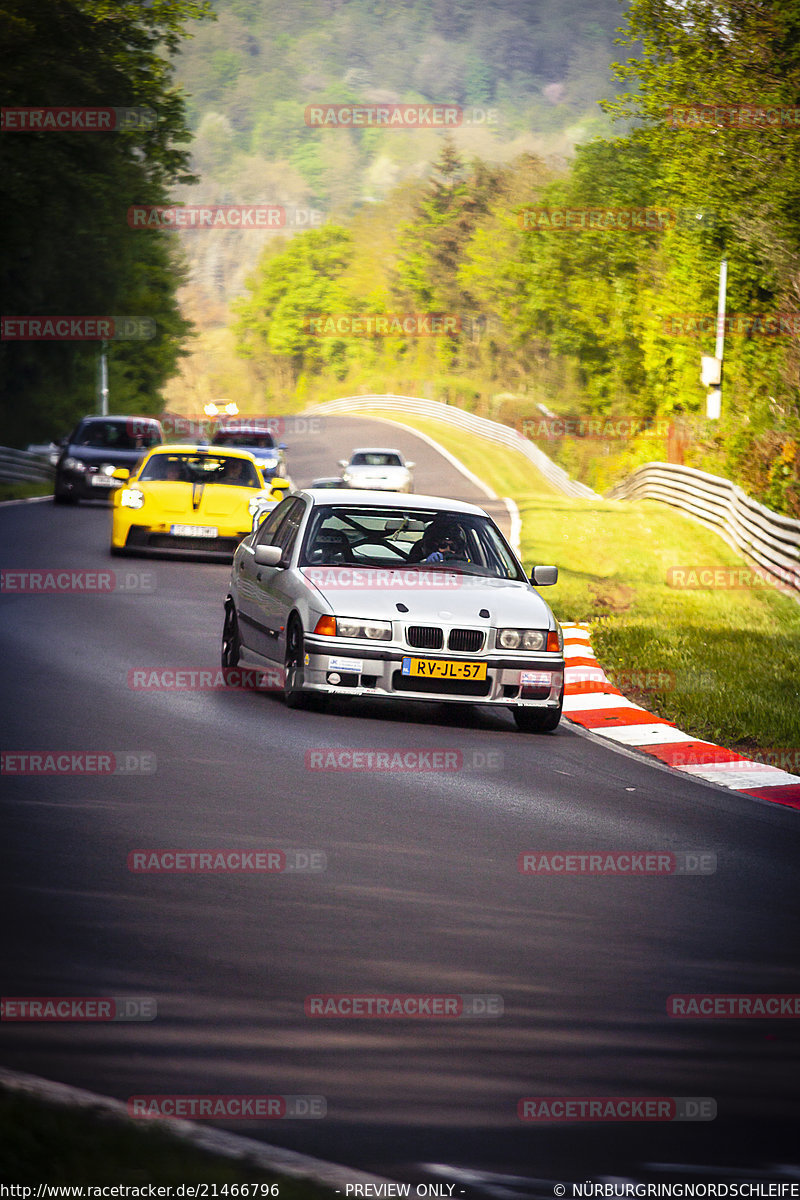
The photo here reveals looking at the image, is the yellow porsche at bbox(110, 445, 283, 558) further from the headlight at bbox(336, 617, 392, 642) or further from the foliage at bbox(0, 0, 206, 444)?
the foliage at bbox(0, 0, 206, 444)

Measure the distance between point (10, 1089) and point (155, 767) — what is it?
5.16 meters

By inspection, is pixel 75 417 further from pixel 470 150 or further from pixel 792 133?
→ pixel 470 150

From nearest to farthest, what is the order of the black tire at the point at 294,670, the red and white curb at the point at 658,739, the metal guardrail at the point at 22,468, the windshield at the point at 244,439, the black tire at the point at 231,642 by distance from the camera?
the red and white curb at the point at 658,739, the black tire at the point at 294,670, the black tire at the point at 231,642, the windshield at the point at 244,439, the metal guardrail at the point at 22,468

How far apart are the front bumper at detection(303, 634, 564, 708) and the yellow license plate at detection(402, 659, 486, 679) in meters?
0.02

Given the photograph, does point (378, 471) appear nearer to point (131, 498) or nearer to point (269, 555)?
point (131, 498)

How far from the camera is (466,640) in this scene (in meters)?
11.3

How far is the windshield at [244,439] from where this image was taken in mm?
40969

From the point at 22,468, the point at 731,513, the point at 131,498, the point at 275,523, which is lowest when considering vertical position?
the point at 22,468

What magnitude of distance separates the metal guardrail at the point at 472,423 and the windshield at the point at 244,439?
43.6 ft

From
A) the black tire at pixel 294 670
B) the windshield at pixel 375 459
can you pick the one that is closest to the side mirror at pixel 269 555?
the black tire at pixel 294 670

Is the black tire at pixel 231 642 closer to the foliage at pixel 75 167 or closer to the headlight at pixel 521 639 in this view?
the headlight at pixel 521 639

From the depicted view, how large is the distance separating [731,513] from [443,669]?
19.5m

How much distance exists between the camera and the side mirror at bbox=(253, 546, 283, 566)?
12.2 metres

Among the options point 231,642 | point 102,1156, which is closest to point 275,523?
point 231,642
